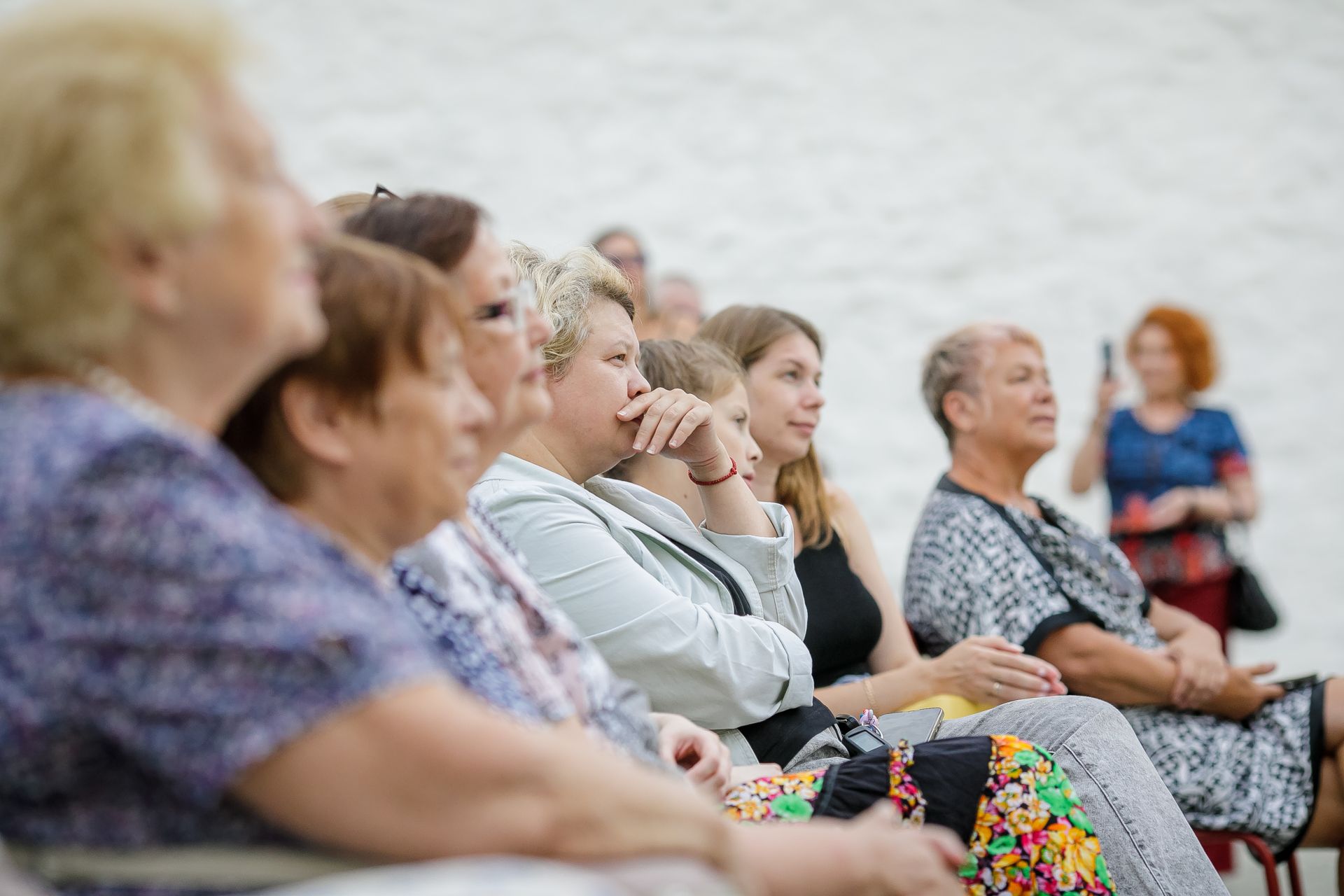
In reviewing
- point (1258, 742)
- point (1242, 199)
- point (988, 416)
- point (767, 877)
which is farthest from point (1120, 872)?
point (1242, 199)

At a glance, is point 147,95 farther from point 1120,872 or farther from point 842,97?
point 842,97

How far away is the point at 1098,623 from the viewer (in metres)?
2.98

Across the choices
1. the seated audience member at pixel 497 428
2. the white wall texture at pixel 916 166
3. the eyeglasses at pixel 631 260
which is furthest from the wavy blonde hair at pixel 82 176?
the white wall texture at pixel 916 166

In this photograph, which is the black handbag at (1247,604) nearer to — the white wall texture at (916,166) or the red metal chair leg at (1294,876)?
the white wall texture at (916,166)

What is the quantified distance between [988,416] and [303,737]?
2637 mm

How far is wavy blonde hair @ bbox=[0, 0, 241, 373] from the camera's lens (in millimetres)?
964

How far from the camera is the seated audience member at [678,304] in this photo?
4441 millimetres

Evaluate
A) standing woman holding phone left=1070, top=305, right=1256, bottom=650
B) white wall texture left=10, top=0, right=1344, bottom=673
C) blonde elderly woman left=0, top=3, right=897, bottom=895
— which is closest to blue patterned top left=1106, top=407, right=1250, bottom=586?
standing woman holding phone left=1070, top=305, right=1256, bottom=650

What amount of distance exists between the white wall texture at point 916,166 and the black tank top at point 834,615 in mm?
2393

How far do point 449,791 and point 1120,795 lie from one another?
129cm

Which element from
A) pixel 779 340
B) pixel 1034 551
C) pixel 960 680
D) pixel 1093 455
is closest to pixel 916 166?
pixel 1093 455

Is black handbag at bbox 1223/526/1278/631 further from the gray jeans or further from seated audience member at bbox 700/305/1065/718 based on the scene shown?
the gray jeans

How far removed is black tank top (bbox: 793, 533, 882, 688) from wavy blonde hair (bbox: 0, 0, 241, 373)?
189cm

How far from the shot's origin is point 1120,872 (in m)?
1.89
